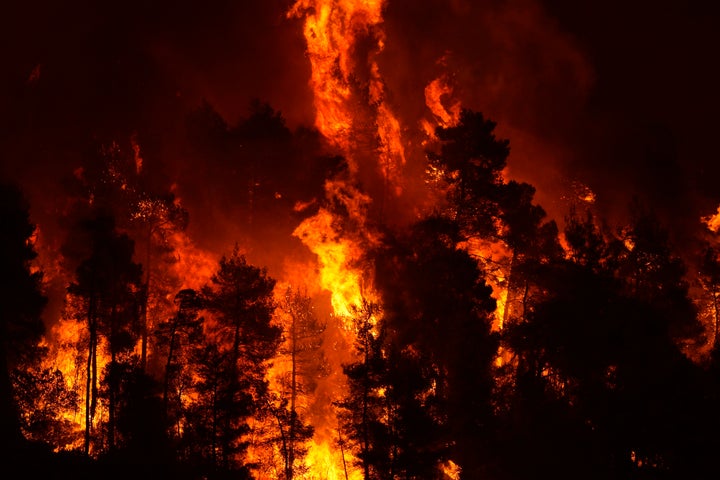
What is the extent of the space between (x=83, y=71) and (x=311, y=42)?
68.8 ft

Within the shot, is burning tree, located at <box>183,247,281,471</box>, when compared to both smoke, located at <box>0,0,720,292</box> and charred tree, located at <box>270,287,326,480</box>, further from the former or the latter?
smoke, located at <box>0,0,720,292</box>

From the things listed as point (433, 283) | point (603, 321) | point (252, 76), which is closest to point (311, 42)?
point (252, 76)

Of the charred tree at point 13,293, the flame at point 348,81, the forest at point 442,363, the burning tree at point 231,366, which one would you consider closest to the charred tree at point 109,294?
the forest at point 442,363

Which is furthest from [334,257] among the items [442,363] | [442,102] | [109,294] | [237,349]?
[442,102]

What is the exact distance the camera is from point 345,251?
39250 mm

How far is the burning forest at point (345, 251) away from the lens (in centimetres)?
1914

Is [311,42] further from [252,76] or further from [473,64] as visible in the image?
[473,64]

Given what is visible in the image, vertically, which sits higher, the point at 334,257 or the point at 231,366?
the point at 334,257

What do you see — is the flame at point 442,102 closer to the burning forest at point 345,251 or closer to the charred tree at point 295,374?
the burning forest at point 345,251

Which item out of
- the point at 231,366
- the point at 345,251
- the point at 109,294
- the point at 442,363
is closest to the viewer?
the point at 231,366

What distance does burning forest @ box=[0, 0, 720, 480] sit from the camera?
1914 cm

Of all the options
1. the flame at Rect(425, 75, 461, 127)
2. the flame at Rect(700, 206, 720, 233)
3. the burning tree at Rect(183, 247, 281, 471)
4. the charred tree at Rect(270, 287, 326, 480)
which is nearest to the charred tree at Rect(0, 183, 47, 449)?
the burning tree at Rect(183, 247, 281, 471)

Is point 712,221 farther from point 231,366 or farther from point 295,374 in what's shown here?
point 231,366

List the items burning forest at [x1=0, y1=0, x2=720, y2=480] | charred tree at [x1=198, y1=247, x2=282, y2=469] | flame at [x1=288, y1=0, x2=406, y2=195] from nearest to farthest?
1. burning forest at [x1=0, y1=0, x2=720, y2=480]
2. charred tree at [x1=198, y1=247, x2=282, y2=469]
3. flame at [x1=288, y1=0, x2=406, y2=195]
